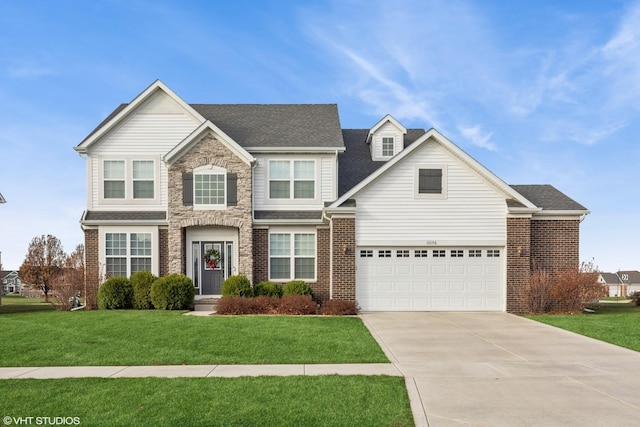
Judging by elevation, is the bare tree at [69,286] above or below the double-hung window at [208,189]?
below

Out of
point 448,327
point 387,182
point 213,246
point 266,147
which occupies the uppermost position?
point 266,147

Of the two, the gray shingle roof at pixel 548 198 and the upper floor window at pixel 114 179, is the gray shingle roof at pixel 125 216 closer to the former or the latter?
the upper floor window at pixel 114 179

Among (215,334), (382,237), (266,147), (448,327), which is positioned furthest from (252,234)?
(448,327)

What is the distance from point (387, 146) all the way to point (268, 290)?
9454 millimetres

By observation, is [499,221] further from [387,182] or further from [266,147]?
[266,147]

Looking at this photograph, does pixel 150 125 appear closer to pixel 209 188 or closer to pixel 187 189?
pixel 187 189

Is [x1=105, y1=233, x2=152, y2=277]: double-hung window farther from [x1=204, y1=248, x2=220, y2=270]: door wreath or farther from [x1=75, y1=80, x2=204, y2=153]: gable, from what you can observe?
[x1=75, y1=80, x2=204, y2=153]: gable

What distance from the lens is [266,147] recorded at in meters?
19.1

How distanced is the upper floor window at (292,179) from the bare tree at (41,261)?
33659 mm

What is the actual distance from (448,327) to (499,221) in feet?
19.3

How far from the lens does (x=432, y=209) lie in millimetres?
17359

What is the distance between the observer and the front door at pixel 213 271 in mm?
19172

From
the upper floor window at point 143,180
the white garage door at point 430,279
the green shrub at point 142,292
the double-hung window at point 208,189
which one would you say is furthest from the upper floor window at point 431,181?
the upper floor window at point 143,180

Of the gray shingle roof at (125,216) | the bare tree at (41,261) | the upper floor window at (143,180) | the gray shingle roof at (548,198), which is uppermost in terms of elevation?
the upper floor window at (143,180)
